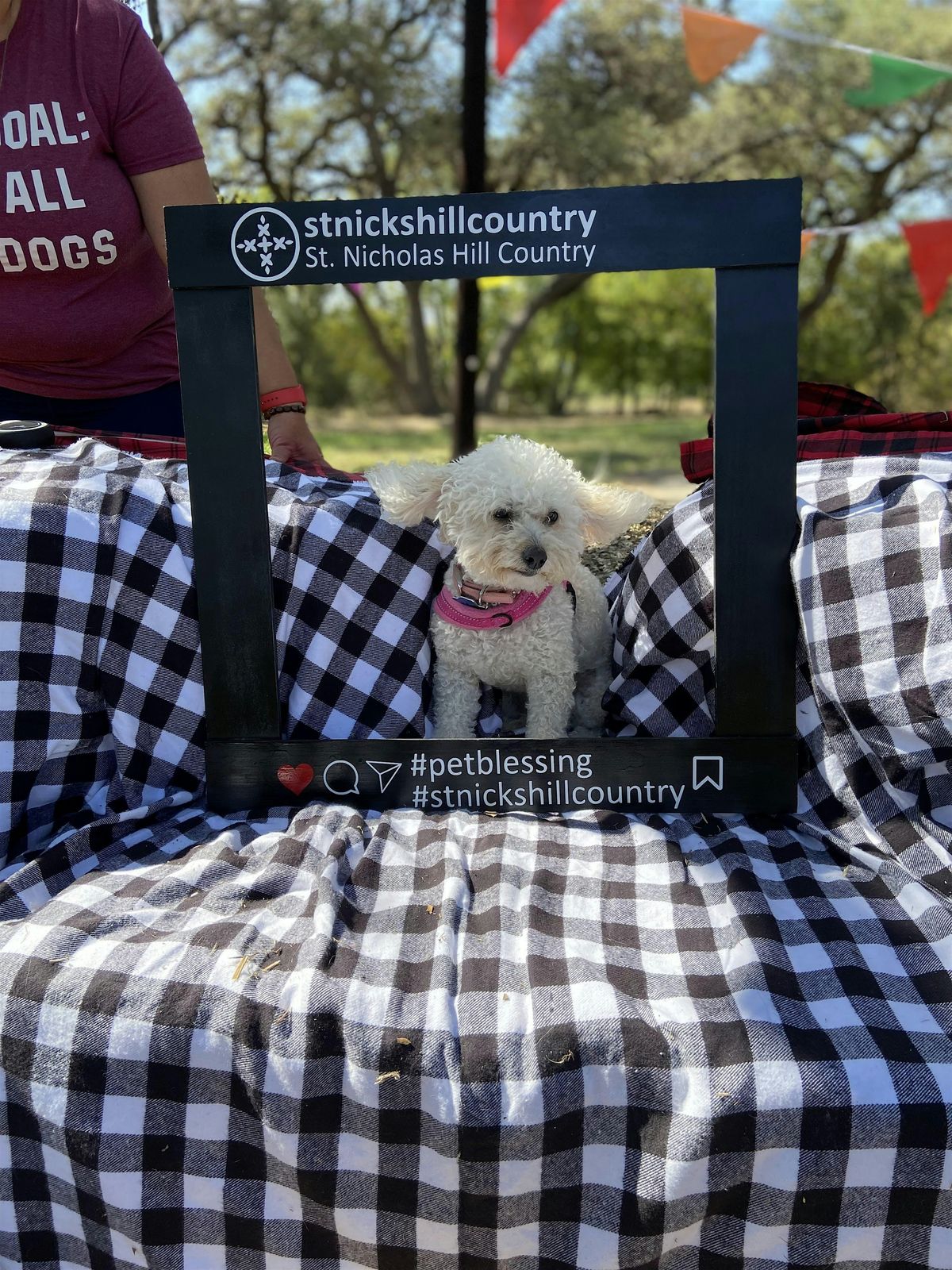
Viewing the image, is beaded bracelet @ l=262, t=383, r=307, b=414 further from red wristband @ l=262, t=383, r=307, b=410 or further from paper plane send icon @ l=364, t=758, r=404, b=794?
paper plane send icon @ l=364, t=758, r=404, b=794

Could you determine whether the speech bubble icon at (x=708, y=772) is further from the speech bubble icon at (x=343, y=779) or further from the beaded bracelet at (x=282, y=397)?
the beaded bracelet at (x=282, y=397)

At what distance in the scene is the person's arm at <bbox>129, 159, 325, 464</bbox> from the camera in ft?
7.14

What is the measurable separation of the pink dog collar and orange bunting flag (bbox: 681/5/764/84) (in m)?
4.88

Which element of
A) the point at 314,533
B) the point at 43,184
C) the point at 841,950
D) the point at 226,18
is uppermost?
the point at 226,18

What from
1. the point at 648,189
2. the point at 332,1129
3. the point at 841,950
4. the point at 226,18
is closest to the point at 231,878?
the point at 332,1129

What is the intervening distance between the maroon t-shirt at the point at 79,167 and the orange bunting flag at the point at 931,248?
181 inches

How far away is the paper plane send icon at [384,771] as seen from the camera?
1820 millimetres

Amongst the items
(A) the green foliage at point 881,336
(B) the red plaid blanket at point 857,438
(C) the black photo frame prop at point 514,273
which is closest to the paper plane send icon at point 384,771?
(C) the black photo frame prop at point 514,273

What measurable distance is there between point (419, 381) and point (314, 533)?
14.9 meters

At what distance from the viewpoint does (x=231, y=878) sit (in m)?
1.65

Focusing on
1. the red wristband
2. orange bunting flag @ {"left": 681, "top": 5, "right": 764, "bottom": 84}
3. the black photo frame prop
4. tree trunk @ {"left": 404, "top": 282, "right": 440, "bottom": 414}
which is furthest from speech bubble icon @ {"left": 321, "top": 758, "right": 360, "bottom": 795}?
tree trunk @ {"left": 404, "top": 282, "right": 440, "bottom": 414}

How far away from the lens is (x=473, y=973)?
1.43m

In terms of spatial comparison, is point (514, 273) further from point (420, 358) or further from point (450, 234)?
point (420, 358)

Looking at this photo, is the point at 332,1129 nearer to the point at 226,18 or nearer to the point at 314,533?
the point at 314,533
